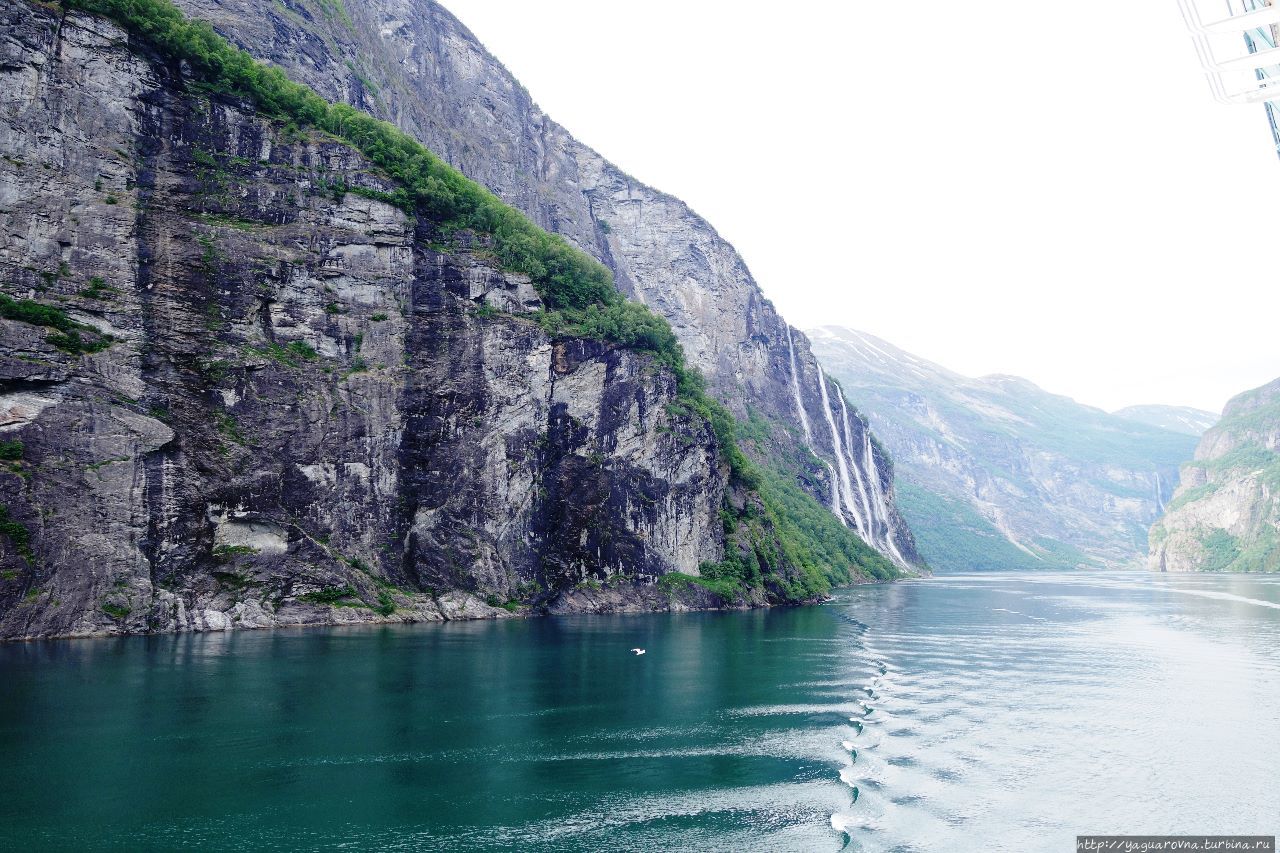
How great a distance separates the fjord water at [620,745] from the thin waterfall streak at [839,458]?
96244mm

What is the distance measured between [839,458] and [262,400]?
111384 millimetres

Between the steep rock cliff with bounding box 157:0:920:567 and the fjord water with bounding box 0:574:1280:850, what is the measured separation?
198 ft

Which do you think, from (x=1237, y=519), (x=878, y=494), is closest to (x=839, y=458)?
(x=878, y=494)

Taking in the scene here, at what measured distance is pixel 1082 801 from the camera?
17281 millimetres

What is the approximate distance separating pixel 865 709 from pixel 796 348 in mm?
127763

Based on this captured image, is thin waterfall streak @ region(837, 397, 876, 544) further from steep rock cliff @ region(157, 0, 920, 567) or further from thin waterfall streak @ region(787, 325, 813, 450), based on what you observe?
thin waterfall streak @ region(787, 325, 813, 450)

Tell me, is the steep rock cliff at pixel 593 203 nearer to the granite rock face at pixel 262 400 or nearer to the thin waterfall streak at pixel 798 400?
the thin waterfall streak at pixel 798 400

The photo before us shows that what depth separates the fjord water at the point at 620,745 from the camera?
15.5 metres

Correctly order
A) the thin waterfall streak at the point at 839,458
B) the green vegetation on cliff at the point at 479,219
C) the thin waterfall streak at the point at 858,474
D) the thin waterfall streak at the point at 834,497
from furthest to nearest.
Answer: the thin waterfall streak at the point at 858,474
the thin waterfall streak at the point at 839,458
the thin waterfall streak at the point at 834,497
the green vegetation on cliff at the point at 479,219

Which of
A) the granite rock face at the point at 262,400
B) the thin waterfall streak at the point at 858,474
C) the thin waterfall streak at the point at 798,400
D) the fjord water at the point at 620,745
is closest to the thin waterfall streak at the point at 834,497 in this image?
the thin waterfall streak at the point at 798,400

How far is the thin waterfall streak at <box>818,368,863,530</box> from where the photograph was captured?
137m

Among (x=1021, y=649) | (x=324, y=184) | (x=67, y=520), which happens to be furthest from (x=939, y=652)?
(x=324, y=184)

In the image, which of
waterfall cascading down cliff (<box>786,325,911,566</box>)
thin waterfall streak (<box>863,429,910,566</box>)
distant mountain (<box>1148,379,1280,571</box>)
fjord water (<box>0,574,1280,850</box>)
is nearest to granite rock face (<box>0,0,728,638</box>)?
fjord water (<box>0,574,1280,850</box>)

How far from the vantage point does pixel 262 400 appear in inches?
1929
